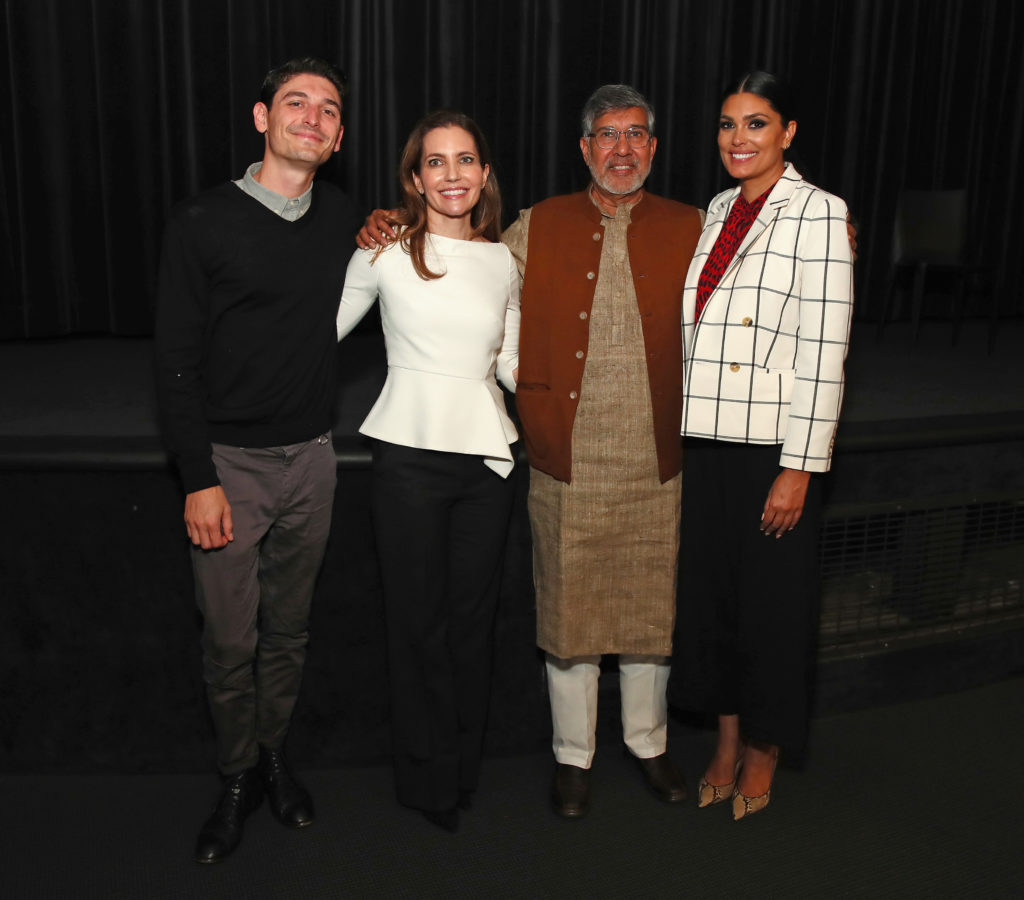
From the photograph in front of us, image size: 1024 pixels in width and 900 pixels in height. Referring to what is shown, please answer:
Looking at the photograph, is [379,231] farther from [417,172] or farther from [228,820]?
[228,820]

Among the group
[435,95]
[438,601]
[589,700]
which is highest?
[435,95]

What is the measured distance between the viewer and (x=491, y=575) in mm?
2156

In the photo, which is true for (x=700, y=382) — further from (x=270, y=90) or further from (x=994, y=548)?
(x=994, y=548)

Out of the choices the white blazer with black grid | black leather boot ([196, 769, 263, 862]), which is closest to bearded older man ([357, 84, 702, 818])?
the white blazer with black grid

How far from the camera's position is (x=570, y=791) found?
2.34 m

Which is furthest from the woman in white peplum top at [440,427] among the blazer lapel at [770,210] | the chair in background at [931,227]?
the chair in background at [931,227]

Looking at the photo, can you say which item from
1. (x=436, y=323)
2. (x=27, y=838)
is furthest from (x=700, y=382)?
(x=27, y=838)

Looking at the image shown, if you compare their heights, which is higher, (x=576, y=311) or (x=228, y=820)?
(x=576, y=311)

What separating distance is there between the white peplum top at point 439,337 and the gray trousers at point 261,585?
0.67ft

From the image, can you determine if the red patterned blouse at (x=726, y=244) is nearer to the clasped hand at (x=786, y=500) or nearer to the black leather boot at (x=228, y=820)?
the clasped hand at (x=786, y=500)

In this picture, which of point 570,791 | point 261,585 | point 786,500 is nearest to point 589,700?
point 570,791

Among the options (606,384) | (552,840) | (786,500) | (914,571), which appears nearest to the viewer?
(786,500)

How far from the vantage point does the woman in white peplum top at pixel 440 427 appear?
1.97m

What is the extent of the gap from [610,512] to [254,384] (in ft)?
2.63
